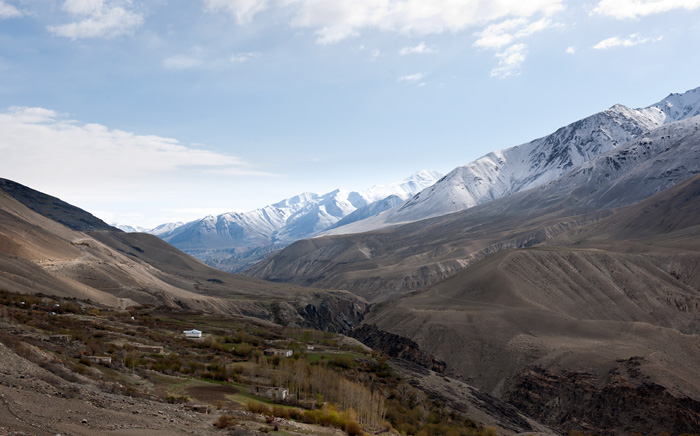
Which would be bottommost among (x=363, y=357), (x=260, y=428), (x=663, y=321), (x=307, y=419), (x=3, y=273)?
(x=663, y=321)

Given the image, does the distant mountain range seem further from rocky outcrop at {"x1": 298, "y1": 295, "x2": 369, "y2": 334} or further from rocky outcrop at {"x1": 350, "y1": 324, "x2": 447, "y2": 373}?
rocky outcrop at {"x1": 298, "y1": 295, "x2": 369, "y2": 334}

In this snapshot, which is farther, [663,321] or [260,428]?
[663,321]

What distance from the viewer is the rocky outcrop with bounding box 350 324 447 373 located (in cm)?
6334

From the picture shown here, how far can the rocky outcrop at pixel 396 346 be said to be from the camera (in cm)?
6334

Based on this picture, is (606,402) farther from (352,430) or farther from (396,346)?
(352,430)

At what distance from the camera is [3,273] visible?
53.8 m

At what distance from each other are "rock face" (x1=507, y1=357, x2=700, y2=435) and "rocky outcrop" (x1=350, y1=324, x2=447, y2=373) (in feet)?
39.6

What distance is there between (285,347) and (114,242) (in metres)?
129

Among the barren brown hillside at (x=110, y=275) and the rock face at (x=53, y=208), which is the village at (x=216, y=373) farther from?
the rock face at (x=53, y=208)

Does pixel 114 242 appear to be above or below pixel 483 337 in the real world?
above

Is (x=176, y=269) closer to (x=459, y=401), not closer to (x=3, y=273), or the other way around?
(x=3, y=273)

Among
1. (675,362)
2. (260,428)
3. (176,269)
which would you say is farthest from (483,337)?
→ (176,269)

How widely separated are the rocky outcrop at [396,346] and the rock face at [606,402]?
12.1m

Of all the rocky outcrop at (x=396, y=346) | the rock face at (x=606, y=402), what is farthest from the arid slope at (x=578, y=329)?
the rocky outcrop at (x=396, y=346)
